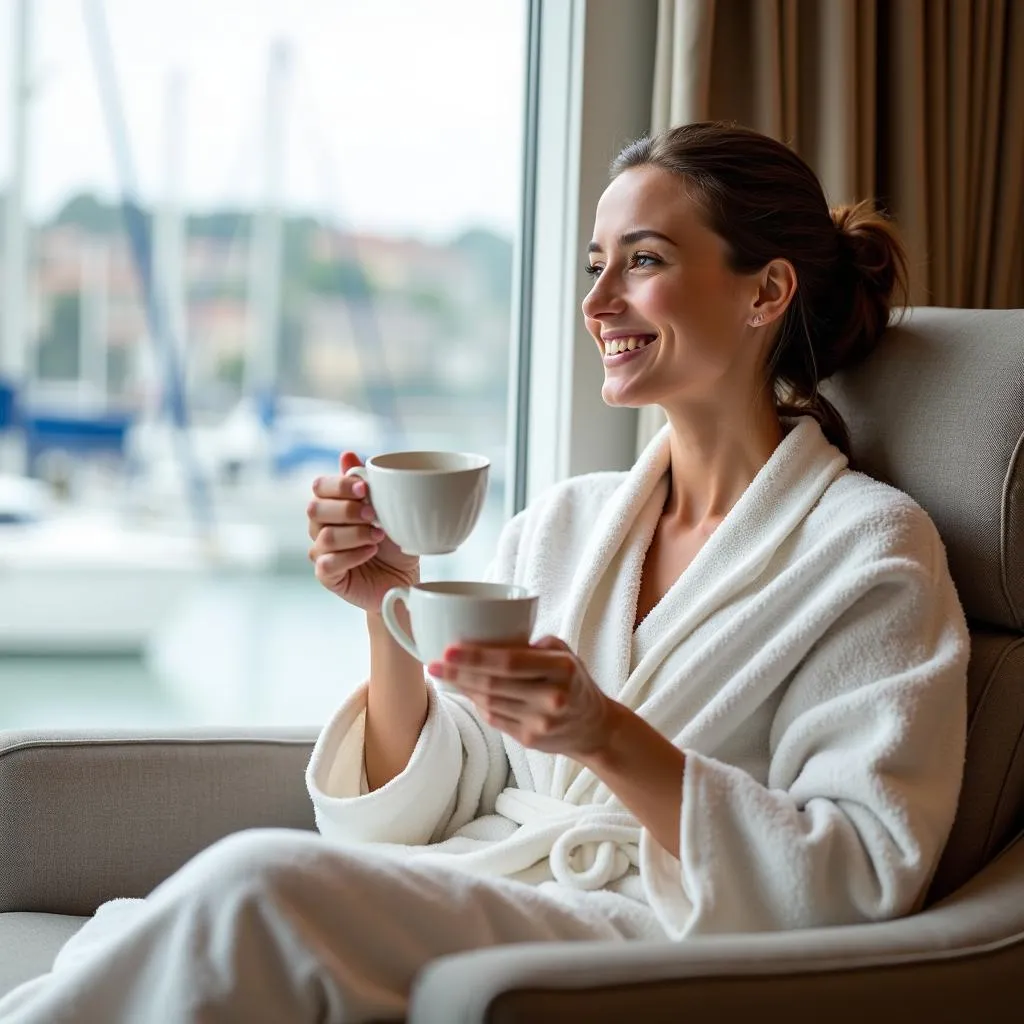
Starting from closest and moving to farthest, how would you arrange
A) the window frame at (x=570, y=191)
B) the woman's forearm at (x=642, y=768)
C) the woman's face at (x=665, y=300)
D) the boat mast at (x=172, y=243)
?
the woman's forearm at (x=642, y=768) → the woman's face at (x=665, y=300) → the window frame at (x=570, y=191) → the boat mast at (x=172, y=243)

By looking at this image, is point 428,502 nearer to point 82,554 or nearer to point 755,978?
point 755,978

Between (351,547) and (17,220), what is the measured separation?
2.37 m

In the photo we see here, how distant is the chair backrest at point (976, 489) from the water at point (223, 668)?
2.06 meters

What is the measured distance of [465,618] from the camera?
1146 millimetres

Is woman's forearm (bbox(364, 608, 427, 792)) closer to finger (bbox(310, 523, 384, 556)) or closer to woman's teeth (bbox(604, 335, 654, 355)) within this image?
finger (bbox(310, 523, 384, 556))

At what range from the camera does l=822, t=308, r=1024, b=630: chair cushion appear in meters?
1.54

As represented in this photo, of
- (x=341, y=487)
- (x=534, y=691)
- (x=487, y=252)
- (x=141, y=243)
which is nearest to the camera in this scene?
(x=534, y=691)

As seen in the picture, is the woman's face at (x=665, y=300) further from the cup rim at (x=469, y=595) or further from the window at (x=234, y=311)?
the window at (x=234, y=311)

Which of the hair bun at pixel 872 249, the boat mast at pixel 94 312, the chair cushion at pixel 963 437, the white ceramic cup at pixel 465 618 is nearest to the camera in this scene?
the white ceramic cup at pixel 465 618

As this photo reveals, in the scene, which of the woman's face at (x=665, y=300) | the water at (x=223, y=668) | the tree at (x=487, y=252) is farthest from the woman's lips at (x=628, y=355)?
the water at (x=223, y=668)

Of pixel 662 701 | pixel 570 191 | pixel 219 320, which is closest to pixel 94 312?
pixel 219 320

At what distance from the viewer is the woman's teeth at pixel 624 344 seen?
166 centimetres

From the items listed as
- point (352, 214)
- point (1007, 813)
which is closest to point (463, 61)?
point (352, 214)

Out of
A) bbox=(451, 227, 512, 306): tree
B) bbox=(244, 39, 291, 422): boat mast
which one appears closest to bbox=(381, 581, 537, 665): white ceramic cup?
bbox=(451, 227, 512, 306): tree
